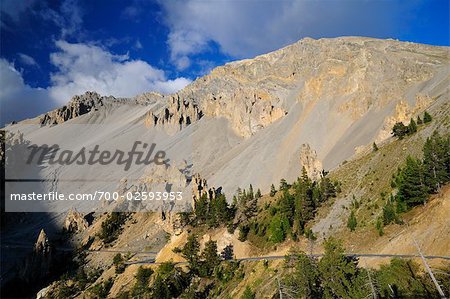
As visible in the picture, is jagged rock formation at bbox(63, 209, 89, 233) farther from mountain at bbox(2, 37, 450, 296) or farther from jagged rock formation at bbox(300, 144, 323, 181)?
jagged rock formation at bbox(300, 144, 323, 181)

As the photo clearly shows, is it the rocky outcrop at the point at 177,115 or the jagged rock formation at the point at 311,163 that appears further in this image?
the rocky outcrop at the point at 177,115

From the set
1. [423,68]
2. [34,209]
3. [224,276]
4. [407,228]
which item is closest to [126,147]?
[34,209]

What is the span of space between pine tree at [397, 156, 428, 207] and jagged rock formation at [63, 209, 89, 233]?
7459 centimetres

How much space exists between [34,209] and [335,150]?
9427 centimetres

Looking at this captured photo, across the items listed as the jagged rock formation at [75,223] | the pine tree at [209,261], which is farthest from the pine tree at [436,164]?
the jagged rock formation at [75,223]

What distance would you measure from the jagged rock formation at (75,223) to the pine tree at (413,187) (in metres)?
74.6

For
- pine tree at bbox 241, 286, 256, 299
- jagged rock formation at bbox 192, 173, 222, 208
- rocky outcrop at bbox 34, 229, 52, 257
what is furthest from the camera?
jagged rock formation at bbox 192, 173, 222, 208

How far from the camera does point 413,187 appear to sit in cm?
3806

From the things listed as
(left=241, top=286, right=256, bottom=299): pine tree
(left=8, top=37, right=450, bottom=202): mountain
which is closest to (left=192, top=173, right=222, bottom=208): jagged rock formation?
(left=8, top=37, right=450, bottom=202): mountain

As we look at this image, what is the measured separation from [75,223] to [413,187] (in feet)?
264

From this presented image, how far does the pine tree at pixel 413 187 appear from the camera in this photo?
37.7 m

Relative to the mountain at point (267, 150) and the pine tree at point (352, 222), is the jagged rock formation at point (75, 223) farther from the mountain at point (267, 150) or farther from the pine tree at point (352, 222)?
the pine tree at point (352, 222)

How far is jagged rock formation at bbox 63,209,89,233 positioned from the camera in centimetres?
9431

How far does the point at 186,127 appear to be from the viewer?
175250 mm
